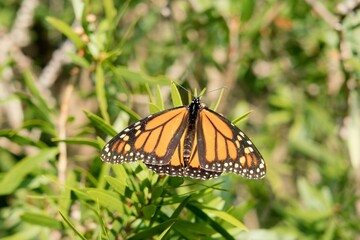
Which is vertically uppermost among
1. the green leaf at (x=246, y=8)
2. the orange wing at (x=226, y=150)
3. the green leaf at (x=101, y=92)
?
the green leaf at (x=246, y=8)

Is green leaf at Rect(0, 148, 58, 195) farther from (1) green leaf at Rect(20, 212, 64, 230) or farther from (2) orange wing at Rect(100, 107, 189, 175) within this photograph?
(2) orange wing at Rect(100, 107, 189, 175)

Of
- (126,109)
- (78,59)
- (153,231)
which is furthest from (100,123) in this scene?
(78,59)

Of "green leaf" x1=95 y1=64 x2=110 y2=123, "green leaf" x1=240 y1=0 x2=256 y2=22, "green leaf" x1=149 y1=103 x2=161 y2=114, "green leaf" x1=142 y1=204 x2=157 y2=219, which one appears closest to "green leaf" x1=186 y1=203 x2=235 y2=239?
"green leaf" x1=142 y1=204 x2=157 y2=219

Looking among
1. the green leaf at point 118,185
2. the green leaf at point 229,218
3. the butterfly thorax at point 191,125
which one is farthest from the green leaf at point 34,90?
Result: the green leaf at point 229,218

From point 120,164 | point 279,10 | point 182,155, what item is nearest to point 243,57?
point 279,10

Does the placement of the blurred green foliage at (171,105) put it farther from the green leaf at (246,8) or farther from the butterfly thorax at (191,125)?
the butterfly thorax at (191,125)

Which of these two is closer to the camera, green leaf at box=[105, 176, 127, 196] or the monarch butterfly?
green leaf at box=[105, 176, 127, 196]
